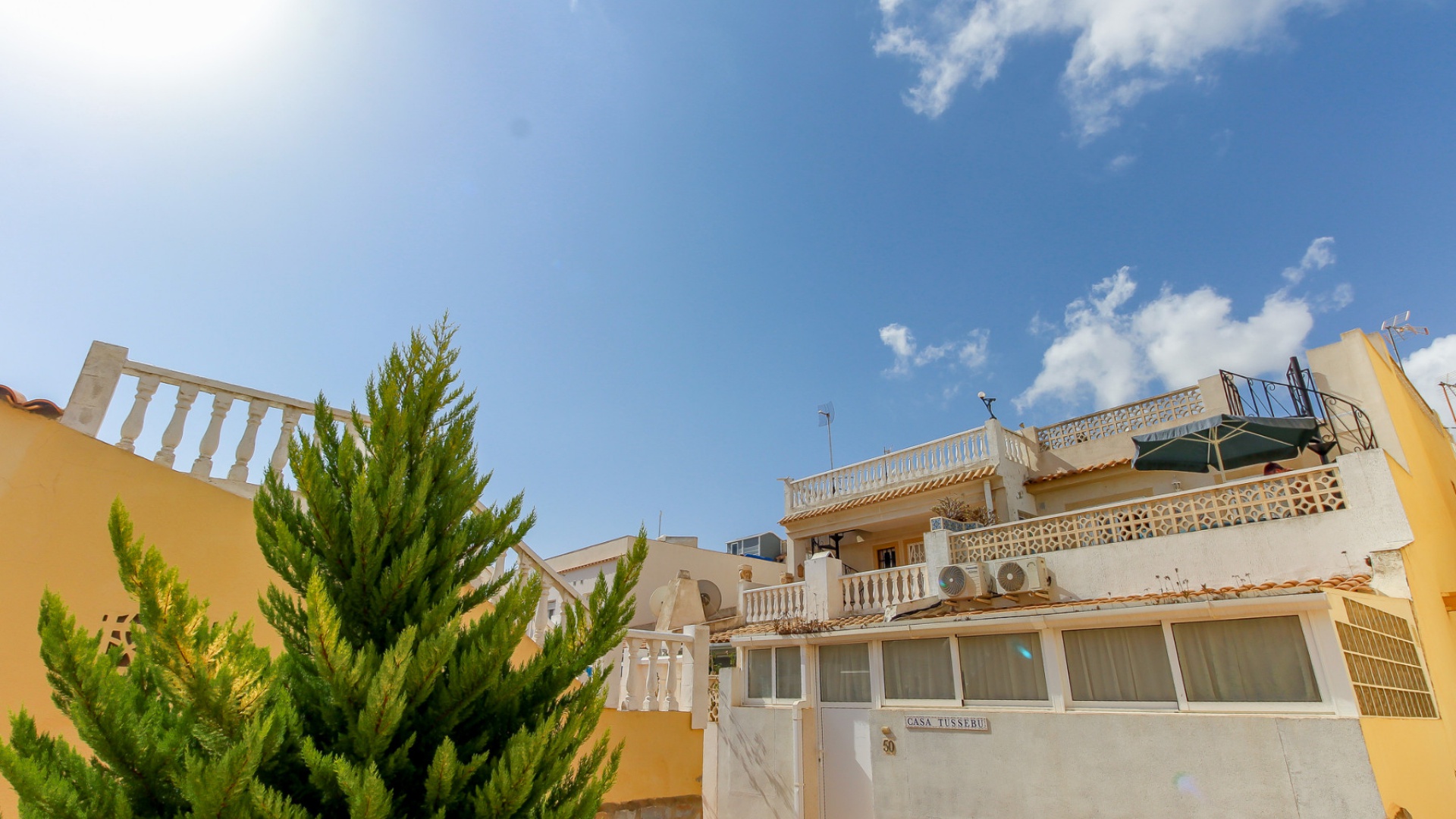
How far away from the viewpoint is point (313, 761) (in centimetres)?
221

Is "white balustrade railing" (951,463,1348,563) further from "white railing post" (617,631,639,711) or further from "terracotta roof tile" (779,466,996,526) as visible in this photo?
"white railing post" (617,631,639,711)

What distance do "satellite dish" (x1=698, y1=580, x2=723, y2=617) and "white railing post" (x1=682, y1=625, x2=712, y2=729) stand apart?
12792mm

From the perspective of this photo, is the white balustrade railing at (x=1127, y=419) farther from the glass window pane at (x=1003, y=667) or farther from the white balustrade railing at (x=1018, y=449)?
the glass window pane at (x=1003, y=667)

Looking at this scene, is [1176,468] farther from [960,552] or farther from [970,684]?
[970,684]

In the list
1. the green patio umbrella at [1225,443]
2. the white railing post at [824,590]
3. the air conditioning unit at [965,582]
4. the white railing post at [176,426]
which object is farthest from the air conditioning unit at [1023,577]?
the white railing post at [176,426]

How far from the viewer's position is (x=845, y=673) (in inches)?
468

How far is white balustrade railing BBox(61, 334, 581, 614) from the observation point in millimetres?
4875

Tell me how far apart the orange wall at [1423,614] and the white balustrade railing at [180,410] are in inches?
348

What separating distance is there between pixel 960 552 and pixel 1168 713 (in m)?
5.28

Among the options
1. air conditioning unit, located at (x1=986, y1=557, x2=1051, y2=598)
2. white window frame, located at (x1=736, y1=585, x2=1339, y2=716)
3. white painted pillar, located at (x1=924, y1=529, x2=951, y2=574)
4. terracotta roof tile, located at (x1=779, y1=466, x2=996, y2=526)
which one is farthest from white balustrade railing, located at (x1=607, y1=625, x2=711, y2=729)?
terracotta roof tile, located at (x1=779, y1=466, x2=996, y2=526)

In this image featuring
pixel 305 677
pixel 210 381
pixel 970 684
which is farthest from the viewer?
pixel 970 684

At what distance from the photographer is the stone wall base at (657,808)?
5926 mm

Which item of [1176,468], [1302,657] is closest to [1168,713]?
[1302,657]

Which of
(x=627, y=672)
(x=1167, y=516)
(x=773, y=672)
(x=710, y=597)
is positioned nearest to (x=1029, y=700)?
(x=1167, y=516)
